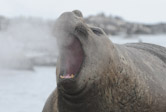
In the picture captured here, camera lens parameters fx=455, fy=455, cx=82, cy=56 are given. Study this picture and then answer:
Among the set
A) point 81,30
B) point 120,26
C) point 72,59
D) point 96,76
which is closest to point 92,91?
point 96,76

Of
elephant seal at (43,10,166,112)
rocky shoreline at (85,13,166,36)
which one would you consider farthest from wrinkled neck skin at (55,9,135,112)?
rocky shoreline at (85,13,166,36)

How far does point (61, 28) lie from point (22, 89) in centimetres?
576

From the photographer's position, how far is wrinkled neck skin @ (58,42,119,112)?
10.5 ft

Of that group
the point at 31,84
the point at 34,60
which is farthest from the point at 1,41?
the point at 31,84

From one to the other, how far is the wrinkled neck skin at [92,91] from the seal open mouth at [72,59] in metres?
0.06

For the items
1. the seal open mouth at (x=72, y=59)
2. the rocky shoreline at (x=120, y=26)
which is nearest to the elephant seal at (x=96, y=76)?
the seal open mouth at (x=72, y=59)

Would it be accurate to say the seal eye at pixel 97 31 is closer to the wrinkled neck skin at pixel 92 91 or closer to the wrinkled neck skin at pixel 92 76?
the wrinkled neck skin at pixel 92 76

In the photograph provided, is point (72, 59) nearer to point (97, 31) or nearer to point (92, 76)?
point (92, 76)

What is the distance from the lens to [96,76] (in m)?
3.28

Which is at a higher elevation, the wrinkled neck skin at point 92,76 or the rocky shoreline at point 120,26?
the rocky shoreline at point 120,26

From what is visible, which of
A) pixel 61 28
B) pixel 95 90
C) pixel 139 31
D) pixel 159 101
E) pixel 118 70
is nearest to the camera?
pixel 61 28

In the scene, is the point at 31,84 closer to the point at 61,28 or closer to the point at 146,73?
the point at 146,73

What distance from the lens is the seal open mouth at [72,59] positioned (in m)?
3.16

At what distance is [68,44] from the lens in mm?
3139
